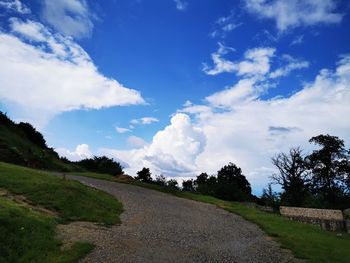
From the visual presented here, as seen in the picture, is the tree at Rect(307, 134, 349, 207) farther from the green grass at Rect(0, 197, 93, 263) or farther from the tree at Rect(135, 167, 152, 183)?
the green grass at Rect(0, 197, 93, 263)

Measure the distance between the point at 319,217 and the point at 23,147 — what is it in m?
41.9

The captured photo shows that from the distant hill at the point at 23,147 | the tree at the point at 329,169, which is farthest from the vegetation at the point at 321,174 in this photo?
the distant hill at the point at 23,147

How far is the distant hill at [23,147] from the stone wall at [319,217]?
32.2m

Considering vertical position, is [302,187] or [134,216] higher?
[302,187]

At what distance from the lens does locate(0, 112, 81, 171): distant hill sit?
4081 centimetres

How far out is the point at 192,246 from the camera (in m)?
16.6

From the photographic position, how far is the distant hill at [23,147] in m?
40.8

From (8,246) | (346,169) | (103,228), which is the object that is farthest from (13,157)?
(346,169)

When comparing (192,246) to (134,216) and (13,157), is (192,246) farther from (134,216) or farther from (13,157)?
(13,157)

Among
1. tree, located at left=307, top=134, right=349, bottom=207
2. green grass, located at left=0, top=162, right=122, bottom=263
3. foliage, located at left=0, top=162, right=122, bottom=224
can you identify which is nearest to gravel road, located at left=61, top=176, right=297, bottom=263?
green grass, located at left=0, top=162, right=122, bottom=263

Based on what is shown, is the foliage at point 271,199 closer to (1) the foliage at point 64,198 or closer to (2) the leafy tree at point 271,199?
(2) the leafy tree at point 271,199

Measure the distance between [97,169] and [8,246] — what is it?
48002 mm

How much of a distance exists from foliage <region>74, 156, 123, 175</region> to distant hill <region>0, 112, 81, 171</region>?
623 cm

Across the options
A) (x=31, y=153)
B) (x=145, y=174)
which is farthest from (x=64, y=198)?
(x=145, y=174)
